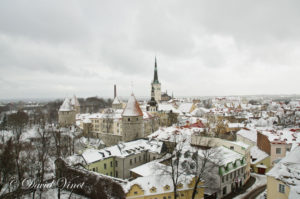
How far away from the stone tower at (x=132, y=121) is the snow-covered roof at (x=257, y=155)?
634 inches

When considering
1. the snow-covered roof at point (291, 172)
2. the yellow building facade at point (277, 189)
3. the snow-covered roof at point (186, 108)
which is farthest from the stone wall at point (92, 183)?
the snow-covered roof at point (186, 108)

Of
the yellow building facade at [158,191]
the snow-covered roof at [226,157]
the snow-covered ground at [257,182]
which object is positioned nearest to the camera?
the yellow building facade at [158,191]

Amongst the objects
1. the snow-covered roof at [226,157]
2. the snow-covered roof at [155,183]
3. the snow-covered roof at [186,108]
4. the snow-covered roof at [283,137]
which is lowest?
the snow-covered roof at [155,183]

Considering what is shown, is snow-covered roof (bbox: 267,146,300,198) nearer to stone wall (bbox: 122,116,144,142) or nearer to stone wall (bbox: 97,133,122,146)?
stone wall (bbox: 122,116,144,142)

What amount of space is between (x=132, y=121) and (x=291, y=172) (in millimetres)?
20528

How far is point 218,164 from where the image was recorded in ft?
61.9

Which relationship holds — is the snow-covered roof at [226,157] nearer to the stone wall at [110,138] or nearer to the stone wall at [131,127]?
the stone wall at [131,127]

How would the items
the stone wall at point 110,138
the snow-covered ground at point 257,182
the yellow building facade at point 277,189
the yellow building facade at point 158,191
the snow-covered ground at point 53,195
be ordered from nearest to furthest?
1. the yellow building facade at point 277,189
2. the yellow building facade at point 158,191
3. the snow-covered ground at point 53,195
4. the snow-covered ground at point 257,182
5. the stone wall at point 110,138

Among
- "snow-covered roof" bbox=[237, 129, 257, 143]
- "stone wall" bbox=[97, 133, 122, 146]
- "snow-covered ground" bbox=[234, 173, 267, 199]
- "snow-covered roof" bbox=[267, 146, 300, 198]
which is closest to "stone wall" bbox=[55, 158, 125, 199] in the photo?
"snow-covered roof" bbox=[267, 146, 300, 198]

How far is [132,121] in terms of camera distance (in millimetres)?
A: 29828

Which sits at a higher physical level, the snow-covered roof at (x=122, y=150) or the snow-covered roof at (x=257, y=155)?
the snow-covered roof at (x=122, y=150)

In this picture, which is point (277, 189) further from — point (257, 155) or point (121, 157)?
point (257, 155)

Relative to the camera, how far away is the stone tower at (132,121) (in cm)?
2970

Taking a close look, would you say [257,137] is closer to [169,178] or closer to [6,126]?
[169,178]
